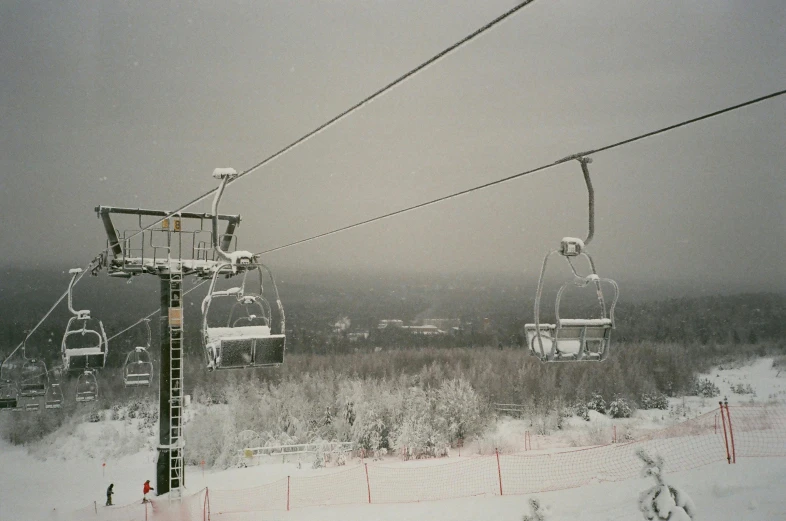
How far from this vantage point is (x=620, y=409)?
1293 inches

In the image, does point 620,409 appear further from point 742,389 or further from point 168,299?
point 168,299

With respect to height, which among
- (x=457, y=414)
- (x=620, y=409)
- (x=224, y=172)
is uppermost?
(x=224, y=172)

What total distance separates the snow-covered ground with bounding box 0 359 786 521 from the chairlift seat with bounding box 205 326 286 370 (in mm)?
5253

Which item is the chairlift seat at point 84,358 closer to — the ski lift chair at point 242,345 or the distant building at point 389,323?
the ski lift chair at point 242,345

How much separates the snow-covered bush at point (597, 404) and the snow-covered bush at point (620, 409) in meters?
0.53

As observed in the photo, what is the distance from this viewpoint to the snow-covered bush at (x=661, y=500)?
6.92 metres

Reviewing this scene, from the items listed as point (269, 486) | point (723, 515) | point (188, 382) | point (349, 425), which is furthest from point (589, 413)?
point (723, 515)

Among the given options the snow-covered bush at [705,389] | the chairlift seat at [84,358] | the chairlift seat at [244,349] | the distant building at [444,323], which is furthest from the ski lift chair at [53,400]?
the snow-covered bush at [705,389]

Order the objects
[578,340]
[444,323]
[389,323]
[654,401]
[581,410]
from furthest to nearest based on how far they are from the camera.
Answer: [389,323] < [444,323] < [654,401] < [581,410] < [578,340]

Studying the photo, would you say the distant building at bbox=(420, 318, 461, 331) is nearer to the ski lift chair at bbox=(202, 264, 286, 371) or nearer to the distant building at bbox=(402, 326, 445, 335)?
the distant building at bbox=(402, 326, 445, 335)

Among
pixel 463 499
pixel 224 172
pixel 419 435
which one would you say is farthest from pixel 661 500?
pixel 419 435

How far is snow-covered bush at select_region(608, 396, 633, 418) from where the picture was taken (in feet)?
107

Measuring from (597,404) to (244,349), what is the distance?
32.3 m

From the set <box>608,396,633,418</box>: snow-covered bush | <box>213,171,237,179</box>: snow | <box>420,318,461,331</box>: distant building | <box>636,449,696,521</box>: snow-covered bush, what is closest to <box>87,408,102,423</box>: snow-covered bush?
<box>420,318,461,331</box>: distant building
